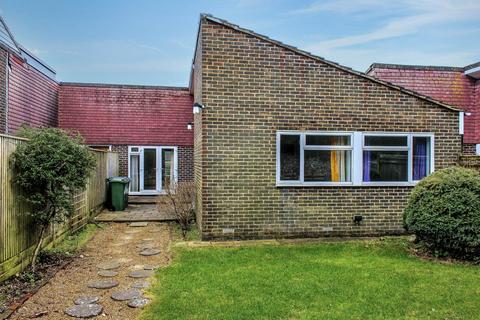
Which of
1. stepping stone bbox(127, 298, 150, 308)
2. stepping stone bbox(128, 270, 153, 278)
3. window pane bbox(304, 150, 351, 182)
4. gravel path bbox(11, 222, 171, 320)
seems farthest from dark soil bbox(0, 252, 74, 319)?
window pane bbox(304, 150, 351, 182)

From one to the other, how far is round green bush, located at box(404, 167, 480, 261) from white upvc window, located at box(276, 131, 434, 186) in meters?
1.80

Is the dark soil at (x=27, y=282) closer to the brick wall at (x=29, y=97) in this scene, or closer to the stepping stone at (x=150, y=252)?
the stepping stone at (x=150, y=252)

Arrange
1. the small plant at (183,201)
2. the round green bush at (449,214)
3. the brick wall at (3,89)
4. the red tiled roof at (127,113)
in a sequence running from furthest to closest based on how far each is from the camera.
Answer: the red tiled roof at (127,113) → the brick wall at (3,89) → the small plant at (183,201) → the round green bush at (449,214)

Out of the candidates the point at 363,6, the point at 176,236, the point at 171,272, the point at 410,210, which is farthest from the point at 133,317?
the point at 363,6

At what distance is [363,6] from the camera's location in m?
15.3

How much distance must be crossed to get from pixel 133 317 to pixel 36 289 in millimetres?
1772

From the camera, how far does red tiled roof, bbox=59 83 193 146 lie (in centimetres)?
1811

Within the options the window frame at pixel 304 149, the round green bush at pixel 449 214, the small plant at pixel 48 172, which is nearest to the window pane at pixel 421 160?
the window frame at pixel 304 149

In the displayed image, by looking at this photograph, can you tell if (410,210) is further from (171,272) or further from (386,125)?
(171,272)

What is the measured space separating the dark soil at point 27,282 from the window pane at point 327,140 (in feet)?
17.8

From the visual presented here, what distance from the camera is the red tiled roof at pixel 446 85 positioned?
15.8 m

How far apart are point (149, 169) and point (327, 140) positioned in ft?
37.6

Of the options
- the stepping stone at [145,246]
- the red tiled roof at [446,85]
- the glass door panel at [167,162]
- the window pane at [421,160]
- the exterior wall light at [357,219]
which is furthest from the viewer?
the glass door panel at [167,162]

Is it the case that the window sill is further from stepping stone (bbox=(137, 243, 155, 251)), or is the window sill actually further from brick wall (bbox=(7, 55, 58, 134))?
brick wall (bbox=(7, 55, 58, 134))
